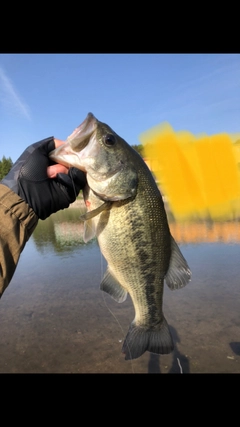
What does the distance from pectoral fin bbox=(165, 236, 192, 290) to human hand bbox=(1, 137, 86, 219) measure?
107 cm

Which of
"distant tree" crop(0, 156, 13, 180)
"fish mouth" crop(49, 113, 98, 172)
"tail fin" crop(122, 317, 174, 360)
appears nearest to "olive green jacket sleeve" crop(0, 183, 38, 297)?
"fish mouth" crop(49, 113, 98, 172)

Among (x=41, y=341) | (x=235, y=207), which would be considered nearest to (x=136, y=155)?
(x=41, y=341)

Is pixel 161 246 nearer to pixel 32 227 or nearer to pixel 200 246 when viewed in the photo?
pixel 32 227

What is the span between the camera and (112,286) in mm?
2619

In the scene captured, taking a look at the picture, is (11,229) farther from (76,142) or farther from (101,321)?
(101,321)

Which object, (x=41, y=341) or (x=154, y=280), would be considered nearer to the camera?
(x=154, y=280)

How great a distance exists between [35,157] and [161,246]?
137 cm

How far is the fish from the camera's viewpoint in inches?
91.9

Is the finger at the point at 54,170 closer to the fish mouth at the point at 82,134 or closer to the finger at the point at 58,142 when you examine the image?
the finger at the point at 58,142

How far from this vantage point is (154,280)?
250 cm

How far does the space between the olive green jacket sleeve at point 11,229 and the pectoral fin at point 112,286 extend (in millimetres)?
854

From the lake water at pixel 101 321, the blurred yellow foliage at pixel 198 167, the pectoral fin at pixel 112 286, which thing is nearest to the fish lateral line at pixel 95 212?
the pectoral fin at pixel 112 286

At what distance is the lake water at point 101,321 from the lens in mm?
6070

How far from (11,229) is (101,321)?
661cm
